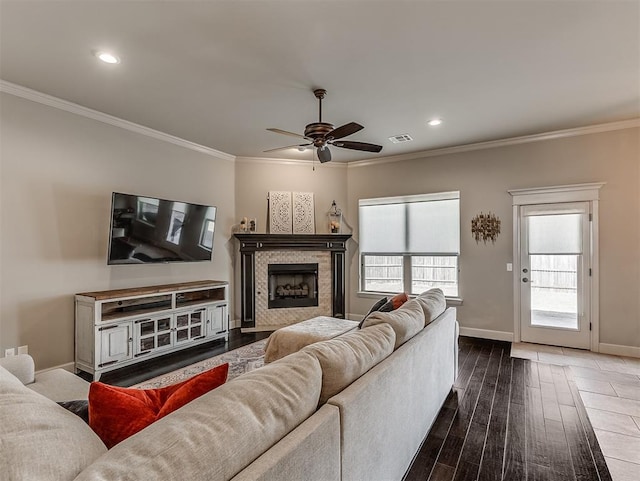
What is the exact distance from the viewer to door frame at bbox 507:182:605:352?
4406 mm

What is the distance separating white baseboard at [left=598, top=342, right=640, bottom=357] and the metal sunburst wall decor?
1.86m

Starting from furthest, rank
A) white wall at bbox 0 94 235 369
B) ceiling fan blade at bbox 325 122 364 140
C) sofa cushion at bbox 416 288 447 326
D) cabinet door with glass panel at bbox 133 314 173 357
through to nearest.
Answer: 1. cabinet door with glass panel at bbox 133 314 173 357
2. white wall at bbox 0 94 235 369
3. ceiling fan blade at bbox 325 122 364 140
4. sofa cushion at bbox 416 288 447 326

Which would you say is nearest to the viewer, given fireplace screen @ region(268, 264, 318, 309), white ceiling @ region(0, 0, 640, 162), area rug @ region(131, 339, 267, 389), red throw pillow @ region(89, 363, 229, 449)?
red throw pillow @ region(89, 363, 229, 449)

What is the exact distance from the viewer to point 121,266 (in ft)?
13.8

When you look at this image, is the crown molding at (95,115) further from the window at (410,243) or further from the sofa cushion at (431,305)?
the sofa cushion at (431,305)

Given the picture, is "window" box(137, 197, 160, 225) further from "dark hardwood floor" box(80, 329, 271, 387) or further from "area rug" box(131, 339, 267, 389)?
"area rug" box(131, 339, 267, 389)

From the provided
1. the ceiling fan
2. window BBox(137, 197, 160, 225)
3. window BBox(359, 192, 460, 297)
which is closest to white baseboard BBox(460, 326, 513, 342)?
window BBox(359, 192, 460, 297)

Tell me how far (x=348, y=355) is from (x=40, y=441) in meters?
1.10

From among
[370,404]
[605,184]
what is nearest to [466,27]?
[370,404]

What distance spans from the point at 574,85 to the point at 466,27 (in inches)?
65.9

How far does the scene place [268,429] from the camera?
3.43ft

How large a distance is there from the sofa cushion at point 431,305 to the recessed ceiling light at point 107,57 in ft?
10.6

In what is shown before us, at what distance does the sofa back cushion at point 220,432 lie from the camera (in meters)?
0.77

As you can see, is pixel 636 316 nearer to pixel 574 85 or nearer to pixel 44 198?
pixel 574 85
